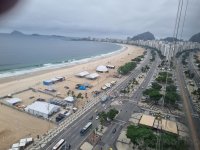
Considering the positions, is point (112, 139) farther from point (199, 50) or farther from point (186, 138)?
point (199, 50)

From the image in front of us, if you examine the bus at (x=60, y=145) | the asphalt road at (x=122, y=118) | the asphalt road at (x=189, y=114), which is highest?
the bus at (x=60, y=145)

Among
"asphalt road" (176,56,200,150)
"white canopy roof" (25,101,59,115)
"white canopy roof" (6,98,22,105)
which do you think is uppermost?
"white canopy roof" (25,101,59,115)

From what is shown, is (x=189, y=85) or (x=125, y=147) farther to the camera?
(x=189, y=85)

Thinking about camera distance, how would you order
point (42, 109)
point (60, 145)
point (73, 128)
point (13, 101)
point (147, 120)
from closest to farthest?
1. point (60, 145)
2. point (73, 128)
3. point (147, 120)
4. point (42, 109)
5. point (13, 101)

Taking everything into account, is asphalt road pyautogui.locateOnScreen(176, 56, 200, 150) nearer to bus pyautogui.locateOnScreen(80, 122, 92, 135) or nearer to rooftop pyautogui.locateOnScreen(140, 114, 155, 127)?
rooftop pyautogui.locateOnScreen(140, 114, 155, 127)

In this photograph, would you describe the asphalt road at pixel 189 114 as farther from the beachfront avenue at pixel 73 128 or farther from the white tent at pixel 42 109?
the white tent at pixel 42 109

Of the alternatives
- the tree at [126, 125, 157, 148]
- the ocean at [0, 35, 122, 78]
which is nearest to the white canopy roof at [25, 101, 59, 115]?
the tree at [126, 125, 157, 148]

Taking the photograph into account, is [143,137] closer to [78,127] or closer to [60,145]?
[78,127]

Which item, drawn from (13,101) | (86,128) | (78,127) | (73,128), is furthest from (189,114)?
(13,101)

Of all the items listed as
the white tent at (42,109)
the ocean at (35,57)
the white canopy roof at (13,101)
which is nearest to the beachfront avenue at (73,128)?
the white tent at (42,109)

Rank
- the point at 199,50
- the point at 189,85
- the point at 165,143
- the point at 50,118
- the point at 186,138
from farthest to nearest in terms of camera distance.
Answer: the point at 199,50 < the point at 189,85 < the point at 50,118 < the point at 186,138 < the point at 165,143

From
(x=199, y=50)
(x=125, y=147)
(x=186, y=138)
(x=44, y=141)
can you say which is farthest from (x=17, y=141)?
(x=199, y=50)
